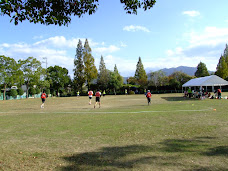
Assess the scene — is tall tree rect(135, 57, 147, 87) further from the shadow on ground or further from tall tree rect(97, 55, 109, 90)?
the shadow on ground

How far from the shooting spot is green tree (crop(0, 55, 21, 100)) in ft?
146

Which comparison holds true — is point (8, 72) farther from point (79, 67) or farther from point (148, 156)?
point (148, 156)

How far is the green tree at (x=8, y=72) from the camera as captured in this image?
146 ft

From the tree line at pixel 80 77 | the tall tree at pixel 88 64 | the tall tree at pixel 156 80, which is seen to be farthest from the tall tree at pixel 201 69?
the tall tree at pixel 88 64

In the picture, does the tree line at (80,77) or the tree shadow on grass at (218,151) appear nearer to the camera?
the tree shadow on grass at (218,151)

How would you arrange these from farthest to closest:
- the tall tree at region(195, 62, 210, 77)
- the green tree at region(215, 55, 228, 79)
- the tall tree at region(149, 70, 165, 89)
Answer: the tall tree at region(195, 62, 210, 77), the tall tree at region(149, 70, 165, 89), the green tree at region(215, 55, 228, 79)

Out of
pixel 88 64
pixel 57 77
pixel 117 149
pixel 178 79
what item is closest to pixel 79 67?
pixel 88 64

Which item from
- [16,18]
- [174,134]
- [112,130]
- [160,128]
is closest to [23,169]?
[16,18]

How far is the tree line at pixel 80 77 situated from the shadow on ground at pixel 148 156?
4670 centimetres

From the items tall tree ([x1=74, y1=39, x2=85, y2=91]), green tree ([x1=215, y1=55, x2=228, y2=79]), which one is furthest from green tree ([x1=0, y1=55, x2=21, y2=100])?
green tree ([x1=215, y1=55, x2=228, y2=79])

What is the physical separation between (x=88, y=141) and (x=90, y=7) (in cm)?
392

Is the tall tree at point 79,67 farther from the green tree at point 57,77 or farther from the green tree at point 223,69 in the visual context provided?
the green tree at point 223,69

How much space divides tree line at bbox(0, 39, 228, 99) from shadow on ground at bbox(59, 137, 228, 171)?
46697 mm

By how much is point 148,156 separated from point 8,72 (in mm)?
48792
